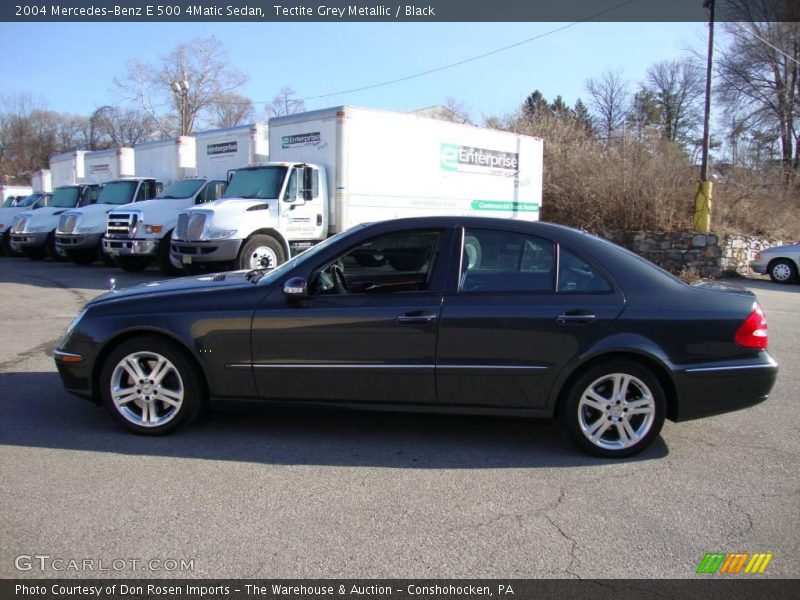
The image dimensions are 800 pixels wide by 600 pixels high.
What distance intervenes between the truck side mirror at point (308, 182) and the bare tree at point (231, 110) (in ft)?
127

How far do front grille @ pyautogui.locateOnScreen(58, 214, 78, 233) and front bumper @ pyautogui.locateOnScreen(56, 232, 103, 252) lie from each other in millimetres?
132

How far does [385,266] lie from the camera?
4961mm

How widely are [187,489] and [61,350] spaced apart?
1660 millimetres

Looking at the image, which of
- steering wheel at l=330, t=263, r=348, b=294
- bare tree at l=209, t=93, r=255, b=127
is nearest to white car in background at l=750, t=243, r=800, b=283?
steering wheel at l=330, t=263, r=348, b=294

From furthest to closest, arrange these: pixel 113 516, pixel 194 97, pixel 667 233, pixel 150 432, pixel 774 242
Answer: pixel 194 97, pixel 774 242, pixel 667 233, pixel 150 432, pixel 113 516

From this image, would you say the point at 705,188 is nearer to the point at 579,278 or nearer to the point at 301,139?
the point at 301,139

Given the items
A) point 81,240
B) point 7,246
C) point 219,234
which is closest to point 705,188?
point 219,234

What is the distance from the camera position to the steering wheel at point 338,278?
4457 mm

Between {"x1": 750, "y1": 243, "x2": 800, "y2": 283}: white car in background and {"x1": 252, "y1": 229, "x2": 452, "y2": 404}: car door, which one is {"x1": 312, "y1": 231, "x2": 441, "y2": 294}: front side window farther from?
{"x1": 750, "y1": 243, "x2": 800, "y2": 283}: white car in background

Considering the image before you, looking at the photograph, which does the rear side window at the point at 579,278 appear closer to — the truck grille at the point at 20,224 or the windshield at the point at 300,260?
the windshield at the point at 300,260

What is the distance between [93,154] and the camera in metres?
23.4

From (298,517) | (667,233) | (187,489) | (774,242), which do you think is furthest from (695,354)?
(774,242)

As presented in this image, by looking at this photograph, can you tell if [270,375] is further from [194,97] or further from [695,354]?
[194,97]

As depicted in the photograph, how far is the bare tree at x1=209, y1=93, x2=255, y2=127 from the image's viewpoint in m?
50.8
